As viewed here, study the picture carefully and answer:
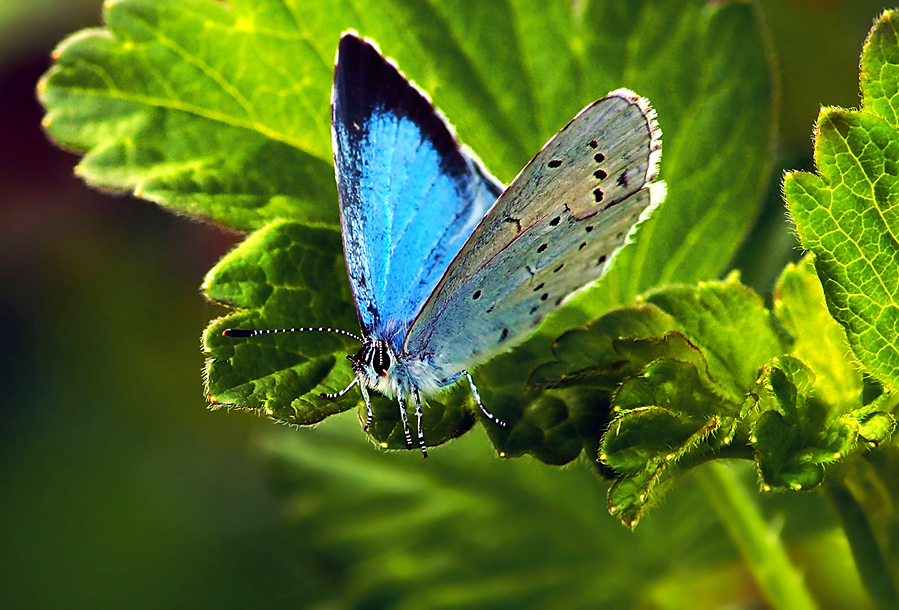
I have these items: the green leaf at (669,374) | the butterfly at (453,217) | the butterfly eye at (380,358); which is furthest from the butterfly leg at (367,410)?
the green leaf at (669,374)

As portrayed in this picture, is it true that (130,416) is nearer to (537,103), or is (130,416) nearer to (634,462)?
(537,103)

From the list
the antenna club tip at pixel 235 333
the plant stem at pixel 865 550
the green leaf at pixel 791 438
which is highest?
the antenna club tip at pixel 235 333

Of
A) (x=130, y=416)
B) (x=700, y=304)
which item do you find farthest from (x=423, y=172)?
(x=130, y=416)

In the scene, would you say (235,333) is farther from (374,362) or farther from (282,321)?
(374,362)

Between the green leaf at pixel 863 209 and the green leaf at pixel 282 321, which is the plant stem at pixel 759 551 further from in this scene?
the green leaf at pixel 282 321

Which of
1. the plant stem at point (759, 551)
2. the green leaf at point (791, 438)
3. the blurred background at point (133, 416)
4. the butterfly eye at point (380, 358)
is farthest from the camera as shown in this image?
the blurred background at point (133, 416)

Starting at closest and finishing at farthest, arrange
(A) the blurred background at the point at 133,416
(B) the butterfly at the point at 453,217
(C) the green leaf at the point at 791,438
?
(C) the green leaf at the point at 791,438 → (B) the butterfly at the point at 453,217 → (A) the blurred background at the point at 133,416
